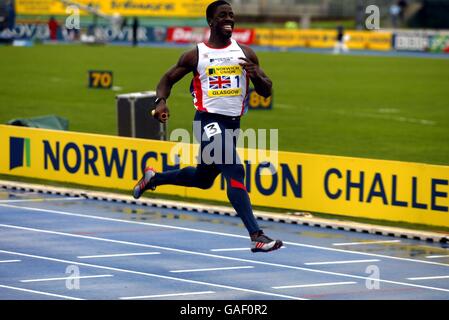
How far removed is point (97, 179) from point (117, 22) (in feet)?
182

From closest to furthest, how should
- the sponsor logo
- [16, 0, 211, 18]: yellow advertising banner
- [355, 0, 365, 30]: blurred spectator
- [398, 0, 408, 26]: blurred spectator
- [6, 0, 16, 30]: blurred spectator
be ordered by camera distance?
the sponsor logo
[6, 0, 16, 30]: blurred spectator
[355, 0, 365, 30]: blurred spectator
[398, 0, 408, 26]: blurred spectator
[16, 0, 211, 18]: yellow advertising banner

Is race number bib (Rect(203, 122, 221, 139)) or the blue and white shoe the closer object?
race number bib (Rect(203, 122, 221, 139))

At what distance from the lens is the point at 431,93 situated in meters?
38.4

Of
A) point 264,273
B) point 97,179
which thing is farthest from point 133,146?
point 264,273

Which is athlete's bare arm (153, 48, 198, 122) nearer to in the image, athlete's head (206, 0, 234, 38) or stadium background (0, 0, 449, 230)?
athlete's head (206, 0, 234, 38)

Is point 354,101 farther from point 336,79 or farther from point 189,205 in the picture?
point 189,205

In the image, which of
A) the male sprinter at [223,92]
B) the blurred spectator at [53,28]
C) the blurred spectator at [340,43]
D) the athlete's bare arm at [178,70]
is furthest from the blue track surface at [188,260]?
the blurred spectator at [53,28]

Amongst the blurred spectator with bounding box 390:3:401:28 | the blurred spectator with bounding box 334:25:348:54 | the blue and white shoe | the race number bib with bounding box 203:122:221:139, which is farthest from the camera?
the blurred spectator with bounding box 390:3:401:28

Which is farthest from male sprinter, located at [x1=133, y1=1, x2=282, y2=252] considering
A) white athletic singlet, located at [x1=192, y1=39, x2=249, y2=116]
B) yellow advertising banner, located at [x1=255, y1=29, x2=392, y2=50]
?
yellow advertising banner, located at [x1=255, y1=29, x2=392, y2=50]

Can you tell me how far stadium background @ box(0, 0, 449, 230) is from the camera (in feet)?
90.3

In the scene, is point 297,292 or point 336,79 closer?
point 297,292

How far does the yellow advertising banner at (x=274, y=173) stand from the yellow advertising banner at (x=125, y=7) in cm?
5457

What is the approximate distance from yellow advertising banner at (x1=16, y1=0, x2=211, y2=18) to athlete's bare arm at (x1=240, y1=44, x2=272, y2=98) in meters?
61.8

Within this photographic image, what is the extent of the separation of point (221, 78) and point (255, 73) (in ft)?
1.21
